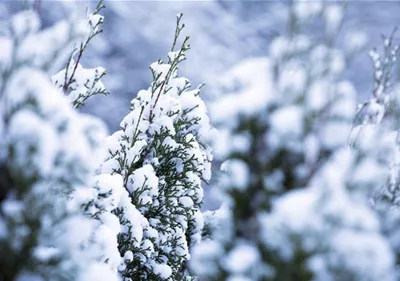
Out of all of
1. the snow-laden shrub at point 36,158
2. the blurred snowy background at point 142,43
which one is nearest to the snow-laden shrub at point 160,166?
the snow-laden shrub at point 36,158

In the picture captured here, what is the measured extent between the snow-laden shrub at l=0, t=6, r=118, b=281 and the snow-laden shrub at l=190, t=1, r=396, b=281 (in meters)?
0.69

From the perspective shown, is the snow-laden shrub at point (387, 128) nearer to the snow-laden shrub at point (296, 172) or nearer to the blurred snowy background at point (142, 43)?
the snow-laden shrub at point (296, 172)

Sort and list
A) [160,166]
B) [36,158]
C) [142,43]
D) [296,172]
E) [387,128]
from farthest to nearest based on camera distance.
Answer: [142,43]
[160,166]
[387,128]
[296,172]
[36,158]

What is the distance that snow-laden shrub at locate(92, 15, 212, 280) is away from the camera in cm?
646

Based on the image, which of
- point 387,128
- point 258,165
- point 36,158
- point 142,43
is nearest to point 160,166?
point 387,128

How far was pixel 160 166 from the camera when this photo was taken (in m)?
7.19

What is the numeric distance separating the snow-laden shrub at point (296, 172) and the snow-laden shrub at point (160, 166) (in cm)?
376

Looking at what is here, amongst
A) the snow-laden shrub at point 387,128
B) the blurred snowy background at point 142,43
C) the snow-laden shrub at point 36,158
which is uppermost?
the blurred snowy background at point 142,43

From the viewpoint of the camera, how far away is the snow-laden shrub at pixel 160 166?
21.2 ft

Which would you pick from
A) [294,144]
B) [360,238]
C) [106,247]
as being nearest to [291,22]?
[294,144]

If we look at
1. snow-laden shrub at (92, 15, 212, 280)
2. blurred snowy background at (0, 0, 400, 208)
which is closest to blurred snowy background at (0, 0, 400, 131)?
blurred snowy background at (0, 0, 400, 208)

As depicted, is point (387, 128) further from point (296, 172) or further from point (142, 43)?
point (142, 43)

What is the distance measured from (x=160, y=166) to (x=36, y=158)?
17.0ft

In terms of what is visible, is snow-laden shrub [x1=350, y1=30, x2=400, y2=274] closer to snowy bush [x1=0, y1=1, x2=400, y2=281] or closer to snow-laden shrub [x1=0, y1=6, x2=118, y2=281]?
snowy bush [x1=0, y1=1, x2=400, y2=281]
